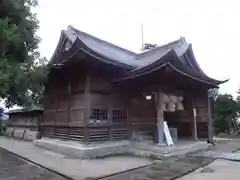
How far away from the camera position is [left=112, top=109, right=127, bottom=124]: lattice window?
31.5 feet

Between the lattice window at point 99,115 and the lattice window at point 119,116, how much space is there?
0.38m

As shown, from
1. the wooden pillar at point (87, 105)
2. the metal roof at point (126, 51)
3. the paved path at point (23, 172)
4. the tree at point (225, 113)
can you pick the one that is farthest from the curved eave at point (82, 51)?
the tree at point (225, 113)

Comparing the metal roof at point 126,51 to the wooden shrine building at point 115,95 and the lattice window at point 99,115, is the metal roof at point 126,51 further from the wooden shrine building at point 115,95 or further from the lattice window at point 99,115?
the lattice window at point 99,115

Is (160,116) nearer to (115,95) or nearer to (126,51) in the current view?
(115,95)

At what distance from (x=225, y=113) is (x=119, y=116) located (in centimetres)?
1179

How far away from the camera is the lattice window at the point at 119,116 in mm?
9591

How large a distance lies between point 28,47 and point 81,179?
3.03 metres

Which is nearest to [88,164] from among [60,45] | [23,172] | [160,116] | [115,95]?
[23,172]

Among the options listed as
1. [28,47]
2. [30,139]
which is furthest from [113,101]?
[30,139]

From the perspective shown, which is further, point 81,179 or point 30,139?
point 30,139

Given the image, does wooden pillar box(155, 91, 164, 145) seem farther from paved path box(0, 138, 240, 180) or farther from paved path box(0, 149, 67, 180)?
paved path box(0, 149, 67, 180)

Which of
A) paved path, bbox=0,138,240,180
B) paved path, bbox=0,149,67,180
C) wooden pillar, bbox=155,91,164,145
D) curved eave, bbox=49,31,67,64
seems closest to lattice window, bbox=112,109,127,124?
wooden pillar, bbox=155,91,164,145

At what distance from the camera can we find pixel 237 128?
62.5ft

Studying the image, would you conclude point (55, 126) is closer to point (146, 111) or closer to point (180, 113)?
point (146, 111)
